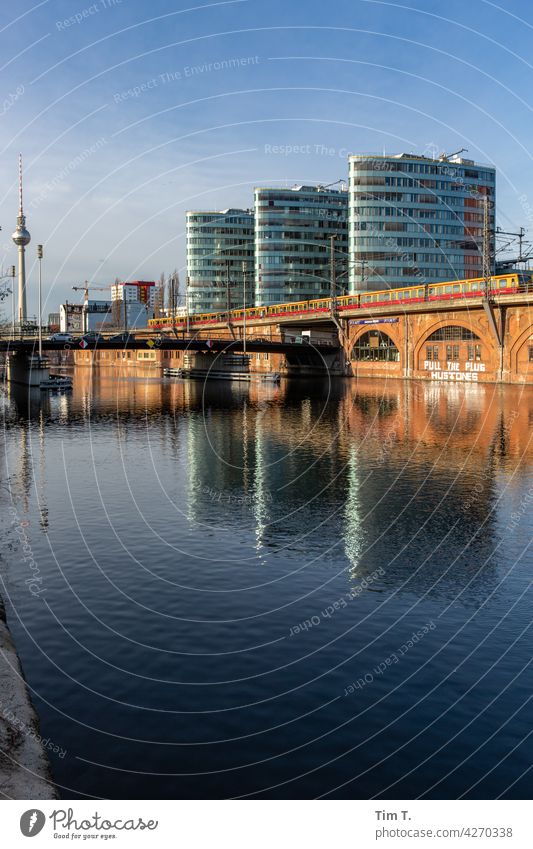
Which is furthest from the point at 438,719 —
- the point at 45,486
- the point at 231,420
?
the point at 231,420

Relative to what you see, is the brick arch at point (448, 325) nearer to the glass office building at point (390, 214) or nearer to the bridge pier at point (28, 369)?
the bridge pier at point (28, 369)

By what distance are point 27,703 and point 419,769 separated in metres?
8.59

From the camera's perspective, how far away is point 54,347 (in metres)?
120

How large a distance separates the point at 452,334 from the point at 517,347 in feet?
48.2

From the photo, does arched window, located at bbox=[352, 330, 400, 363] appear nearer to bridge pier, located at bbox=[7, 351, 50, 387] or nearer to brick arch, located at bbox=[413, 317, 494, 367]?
brick arch, located at bbox=[413, 317, 494, 367]

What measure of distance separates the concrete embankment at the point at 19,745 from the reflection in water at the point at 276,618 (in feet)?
1.66

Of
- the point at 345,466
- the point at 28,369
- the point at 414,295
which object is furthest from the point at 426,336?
the point at 345,466

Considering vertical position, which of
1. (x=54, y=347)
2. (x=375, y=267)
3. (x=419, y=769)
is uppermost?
(x=375, y=267)

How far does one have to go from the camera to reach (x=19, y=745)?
14.7 m

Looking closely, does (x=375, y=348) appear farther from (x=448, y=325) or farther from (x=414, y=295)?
(x=448, y=325)

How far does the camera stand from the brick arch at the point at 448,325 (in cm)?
11419

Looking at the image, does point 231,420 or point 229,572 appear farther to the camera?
point 231,420
